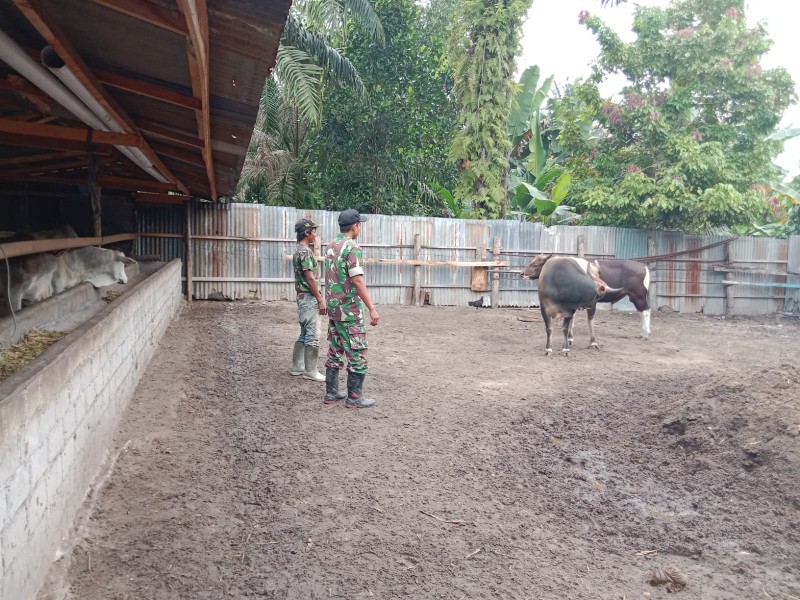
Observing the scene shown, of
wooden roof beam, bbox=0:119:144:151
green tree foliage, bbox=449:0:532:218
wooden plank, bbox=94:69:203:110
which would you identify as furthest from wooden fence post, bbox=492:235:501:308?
wooden plank, bbox=94:69:203:110

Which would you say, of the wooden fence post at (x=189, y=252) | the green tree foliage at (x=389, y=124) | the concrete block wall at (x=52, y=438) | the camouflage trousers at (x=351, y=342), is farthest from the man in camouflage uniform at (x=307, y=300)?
the green tree foliage at (x=389, y=124)

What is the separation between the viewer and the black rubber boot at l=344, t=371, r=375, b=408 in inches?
231

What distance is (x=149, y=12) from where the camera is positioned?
9.41 feet

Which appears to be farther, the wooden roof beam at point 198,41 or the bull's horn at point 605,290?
the bull's horn at point 605,290

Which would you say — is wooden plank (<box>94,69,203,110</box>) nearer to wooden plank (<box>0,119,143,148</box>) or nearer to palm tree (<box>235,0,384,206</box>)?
wooden plank (<box>0,119,143,148</box>)

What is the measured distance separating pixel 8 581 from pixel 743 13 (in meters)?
18.4

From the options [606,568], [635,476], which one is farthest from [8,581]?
[635,476]

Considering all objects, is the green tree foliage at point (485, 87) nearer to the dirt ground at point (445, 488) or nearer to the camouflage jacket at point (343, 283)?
the dirt ground at point (445, 488)

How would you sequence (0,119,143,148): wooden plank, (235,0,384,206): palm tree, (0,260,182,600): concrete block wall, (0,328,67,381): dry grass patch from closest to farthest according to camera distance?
(0,260,182,600): concrete block wall → (0,328,67,381): dry grass patch → (0,119,143,148): wooden plank → (235,0,384,206): palm tree

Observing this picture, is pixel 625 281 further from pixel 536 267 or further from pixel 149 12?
pixel 149 12

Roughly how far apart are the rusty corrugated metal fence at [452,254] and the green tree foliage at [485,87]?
2.14m

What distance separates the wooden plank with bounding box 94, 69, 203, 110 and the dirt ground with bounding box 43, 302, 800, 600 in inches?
95.9

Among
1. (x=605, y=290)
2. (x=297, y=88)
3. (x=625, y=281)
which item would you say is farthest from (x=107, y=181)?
(x=625, y=281)

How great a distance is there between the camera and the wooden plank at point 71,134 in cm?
466
